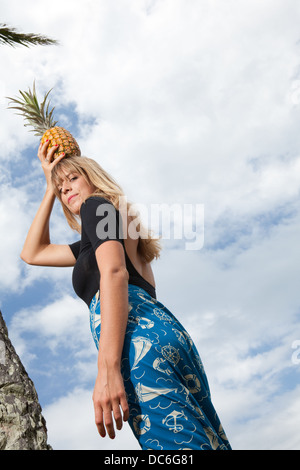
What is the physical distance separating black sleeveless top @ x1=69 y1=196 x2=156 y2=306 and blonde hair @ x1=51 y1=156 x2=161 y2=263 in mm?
175

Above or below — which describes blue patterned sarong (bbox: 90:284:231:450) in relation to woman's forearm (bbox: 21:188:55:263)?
below

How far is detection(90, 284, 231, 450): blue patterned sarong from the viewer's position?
8.59ft

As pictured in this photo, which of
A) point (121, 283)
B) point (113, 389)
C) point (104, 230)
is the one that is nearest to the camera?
point (113, 389)

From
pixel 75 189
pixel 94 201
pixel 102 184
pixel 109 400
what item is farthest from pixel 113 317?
pixel 75 189

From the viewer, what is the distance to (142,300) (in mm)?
3027

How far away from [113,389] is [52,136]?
112 inches

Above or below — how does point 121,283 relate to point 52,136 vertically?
below

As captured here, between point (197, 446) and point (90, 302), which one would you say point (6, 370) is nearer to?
point (90, 302)

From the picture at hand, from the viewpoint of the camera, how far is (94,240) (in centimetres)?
298

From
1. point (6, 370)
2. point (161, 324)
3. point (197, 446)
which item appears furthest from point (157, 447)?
point (6, 370)

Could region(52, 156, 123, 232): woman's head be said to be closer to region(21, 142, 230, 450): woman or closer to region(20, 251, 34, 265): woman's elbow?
region(21, 142, 230, 450): woman

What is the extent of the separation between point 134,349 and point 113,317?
24cm

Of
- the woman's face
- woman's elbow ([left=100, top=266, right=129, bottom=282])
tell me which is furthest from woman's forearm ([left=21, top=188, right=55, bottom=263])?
woman's elbow ([left=100, top=266, right=129, bottom=282])

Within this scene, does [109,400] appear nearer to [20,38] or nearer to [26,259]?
[26,259]
